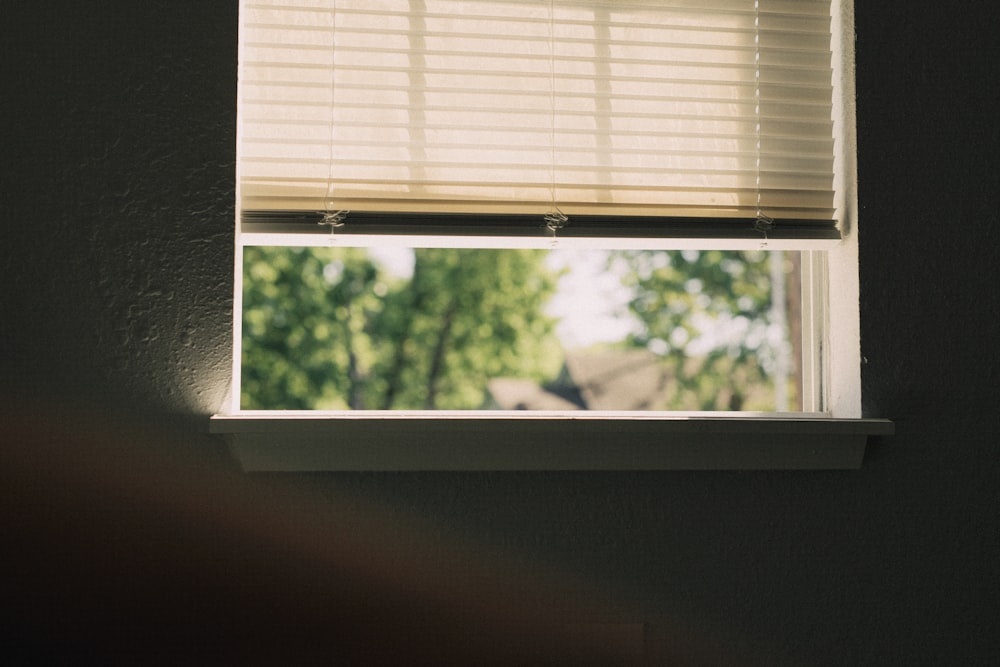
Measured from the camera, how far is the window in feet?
4.30

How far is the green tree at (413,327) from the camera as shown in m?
12.4

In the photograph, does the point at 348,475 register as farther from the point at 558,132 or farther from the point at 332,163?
the point at 558,132

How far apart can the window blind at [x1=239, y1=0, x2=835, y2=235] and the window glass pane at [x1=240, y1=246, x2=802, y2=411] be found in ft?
29.4

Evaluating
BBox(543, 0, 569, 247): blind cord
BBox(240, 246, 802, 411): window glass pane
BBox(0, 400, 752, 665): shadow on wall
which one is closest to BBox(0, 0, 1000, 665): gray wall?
BBox(0, 400, 752, 665): shadow on wall

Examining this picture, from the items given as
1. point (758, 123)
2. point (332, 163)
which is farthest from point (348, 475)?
point (758, 123)

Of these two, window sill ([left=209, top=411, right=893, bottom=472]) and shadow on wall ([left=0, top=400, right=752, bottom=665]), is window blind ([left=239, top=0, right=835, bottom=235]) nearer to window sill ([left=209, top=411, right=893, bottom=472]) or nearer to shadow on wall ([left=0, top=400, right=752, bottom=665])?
window sill ([left=209, top=411, right=893, bottom=472])

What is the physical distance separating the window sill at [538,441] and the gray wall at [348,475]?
4cm

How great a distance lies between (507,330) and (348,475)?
1245 cm

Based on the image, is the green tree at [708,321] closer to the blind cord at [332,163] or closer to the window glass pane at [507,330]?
the window glass pane at [507,330]

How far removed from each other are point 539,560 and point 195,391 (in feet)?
2.13

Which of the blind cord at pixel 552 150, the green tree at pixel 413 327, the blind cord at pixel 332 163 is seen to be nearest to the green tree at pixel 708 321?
the green tree at pixel 413 327

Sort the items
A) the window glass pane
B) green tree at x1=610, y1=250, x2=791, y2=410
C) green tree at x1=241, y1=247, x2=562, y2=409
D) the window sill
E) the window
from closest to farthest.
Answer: the window sill, the window, green tree at x1=610, y1=250, x2=791, y2=410, the window glass pane, green tree at x1=241, y1=247, x2=562, y2=409

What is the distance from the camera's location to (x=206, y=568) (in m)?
1.23

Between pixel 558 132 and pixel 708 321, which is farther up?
pixel 708 321
